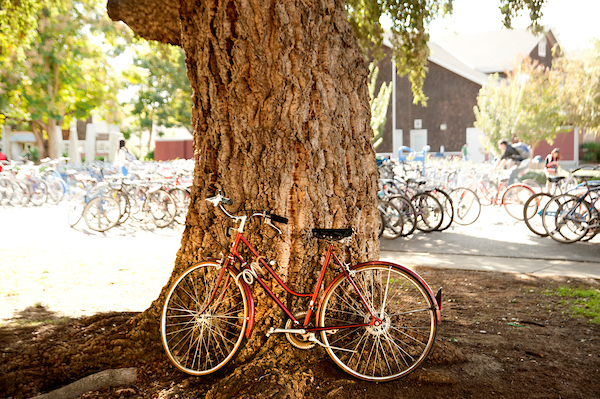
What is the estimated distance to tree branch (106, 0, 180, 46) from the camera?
443cm

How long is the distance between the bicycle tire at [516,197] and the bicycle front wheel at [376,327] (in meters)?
7.63

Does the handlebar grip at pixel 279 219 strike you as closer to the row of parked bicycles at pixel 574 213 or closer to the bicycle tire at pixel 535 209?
the row of parked bicycles at pixel 574 213

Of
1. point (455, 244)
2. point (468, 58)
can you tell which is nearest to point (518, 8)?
point (455, 244)

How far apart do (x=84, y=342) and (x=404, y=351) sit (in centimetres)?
238

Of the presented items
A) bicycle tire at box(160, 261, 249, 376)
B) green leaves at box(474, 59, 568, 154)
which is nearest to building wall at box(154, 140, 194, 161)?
green leaves at box(474, 59, 568, 154)

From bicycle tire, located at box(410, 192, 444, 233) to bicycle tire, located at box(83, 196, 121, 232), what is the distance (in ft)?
19.3

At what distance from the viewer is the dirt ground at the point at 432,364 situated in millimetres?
3135

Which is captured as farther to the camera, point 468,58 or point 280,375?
point 468,58

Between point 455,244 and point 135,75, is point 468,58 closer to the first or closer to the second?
point 135,75

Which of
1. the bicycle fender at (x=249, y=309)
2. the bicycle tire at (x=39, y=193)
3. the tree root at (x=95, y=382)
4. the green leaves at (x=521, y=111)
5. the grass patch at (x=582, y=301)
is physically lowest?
the tree root at (x=95, y=382)

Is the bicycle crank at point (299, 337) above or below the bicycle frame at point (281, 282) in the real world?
below

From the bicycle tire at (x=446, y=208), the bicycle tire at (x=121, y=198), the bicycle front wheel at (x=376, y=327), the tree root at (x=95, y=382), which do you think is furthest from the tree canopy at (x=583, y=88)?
the tree root at (x=95, y=382)

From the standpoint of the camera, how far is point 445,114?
3259 cm

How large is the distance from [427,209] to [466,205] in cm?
143
